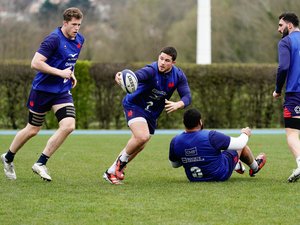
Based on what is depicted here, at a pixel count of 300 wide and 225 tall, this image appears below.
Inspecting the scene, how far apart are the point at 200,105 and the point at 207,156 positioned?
1394cm

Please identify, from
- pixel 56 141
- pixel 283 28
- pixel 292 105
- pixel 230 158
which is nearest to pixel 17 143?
pixel 56 141

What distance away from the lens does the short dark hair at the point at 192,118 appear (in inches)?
337

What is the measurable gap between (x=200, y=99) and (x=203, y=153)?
14.0 meters

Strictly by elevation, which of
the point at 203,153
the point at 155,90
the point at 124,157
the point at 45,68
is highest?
the point at 45,68

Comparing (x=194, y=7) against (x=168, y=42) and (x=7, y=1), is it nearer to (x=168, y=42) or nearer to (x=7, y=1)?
(x=168, y=42)

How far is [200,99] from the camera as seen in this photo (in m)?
22.6

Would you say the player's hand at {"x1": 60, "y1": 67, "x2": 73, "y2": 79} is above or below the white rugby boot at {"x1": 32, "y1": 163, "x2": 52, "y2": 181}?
above

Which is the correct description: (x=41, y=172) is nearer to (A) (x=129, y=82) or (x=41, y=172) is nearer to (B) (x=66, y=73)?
(B) (x=66, y=73)

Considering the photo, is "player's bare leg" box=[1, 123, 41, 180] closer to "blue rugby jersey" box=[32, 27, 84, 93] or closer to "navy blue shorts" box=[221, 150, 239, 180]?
"blue rugby jersey" box=[32, 27, 84, 93]

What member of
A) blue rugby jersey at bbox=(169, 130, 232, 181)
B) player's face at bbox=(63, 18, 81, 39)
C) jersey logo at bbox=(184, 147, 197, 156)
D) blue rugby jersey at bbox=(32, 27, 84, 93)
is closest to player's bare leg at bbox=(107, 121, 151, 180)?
blue rugby jersey at bbox=(169, 130, 232, 181)

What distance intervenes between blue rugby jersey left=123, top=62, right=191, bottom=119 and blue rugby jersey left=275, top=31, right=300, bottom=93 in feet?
3.70

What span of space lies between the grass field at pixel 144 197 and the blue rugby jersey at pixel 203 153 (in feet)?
0.57

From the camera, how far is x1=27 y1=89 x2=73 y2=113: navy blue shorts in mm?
9258

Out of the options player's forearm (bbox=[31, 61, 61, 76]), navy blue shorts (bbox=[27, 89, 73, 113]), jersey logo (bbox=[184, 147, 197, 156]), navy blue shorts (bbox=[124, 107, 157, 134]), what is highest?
player's forearm (bbox=[31, 61, 61, 76])
